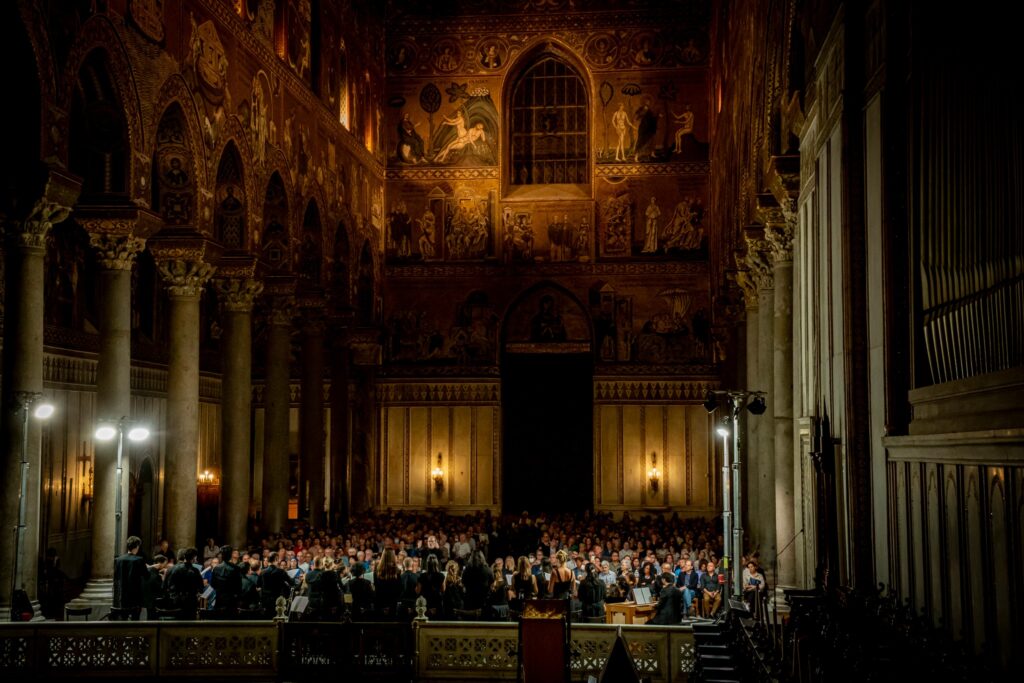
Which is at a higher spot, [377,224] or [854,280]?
[377,224]

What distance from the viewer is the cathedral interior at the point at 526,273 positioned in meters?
9.55

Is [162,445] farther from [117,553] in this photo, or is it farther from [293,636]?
[293,636]

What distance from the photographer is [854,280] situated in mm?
11945

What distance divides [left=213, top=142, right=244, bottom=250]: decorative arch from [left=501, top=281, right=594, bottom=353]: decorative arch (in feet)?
55.2

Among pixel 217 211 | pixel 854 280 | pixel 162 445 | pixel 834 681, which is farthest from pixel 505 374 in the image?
pixel 834 681

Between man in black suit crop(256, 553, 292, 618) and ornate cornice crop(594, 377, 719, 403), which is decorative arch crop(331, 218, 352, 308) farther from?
man in black suit crop(256, 553, 292, 618)

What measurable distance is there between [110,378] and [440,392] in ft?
71.1

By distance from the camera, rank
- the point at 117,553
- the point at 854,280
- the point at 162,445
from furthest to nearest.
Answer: the point at 162,445 < the point at 117,553 < the point at 854,280

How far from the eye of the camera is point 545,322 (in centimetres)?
4094

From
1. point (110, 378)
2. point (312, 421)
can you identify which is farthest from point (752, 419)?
point (110, 378)

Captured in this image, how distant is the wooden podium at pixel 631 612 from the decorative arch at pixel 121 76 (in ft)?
36.5

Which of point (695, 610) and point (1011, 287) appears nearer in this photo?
point (1011, 287)

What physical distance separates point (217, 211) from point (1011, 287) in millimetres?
20206

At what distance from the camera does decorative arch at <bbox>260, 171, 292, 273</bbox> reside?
28234 mm
